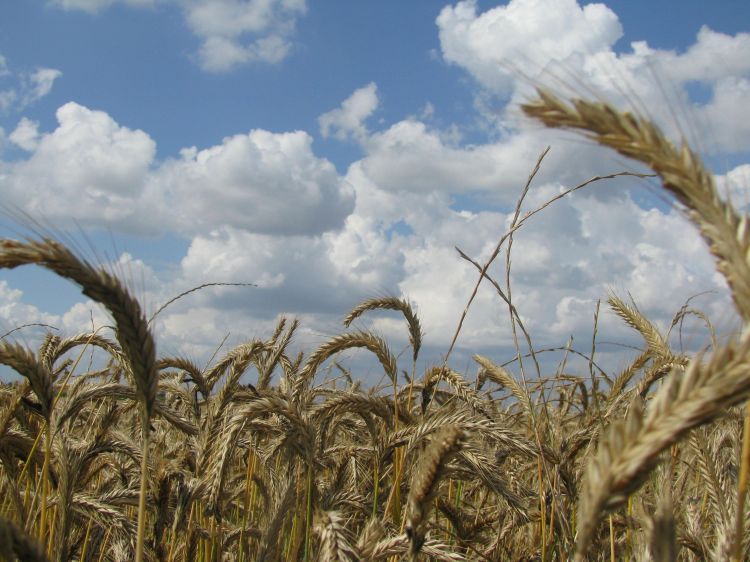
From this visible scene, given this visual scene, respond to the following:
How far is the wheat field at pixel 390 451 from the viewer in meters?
1.29

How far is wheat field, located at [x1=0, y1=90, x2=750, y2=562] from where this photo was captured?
1295 millimetres

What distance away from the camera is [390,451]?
354cm

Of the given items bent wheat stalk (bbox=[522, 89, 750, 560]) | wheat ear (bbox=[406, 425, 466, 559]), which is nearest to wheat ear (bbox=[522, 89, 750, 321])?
bent wheat stalk (bbox=[522, 89, 750, 560])

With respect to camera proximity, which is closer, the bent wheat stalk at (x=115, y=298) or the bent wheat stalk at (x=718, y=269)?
the bent wheat stalk at (x=718, y=269)

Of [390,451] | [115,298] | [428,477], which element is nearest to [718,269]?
[428,477]

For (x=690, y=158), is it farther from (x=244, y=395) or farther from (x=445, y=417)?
(x=244, y=395)

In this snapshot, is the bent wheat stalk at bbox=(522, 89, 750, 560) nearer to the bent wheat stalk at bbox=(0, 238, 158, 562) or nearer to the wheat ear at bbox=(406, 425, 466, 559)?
the wheat ear at bbox=(406, 425, 466, 559)

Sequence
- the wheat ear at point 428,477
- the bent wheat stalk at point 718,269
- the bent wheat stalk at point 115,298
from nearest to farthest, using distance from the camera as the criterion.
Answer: the bent wheat stalk at point 718,269 < the bent wheat stalk at point 115,298 < the wheat ear at point 428,477

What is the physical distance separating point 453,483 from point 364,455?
1.25m

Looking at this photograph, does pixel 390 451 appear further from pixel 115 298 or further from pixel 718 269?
pixel 718 269

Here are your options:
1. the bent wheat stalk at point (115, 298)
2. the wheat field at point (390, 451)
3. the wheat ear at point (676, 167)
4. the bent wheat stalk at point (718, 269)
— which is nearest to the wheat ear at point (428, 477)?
the wheat field at point (390, 451)

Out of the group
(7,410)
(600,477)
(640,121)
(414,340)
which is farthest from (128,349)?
(414,340)

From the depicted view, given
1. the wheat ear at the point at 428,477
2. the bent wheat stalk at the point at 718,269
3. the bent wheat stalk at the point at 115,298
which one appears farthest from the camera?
the wheat ear at the point at 428,477

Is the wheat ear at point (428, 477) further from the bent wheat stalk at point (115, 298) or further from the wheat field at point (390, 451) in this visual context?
the bent wheat stalk at point (115, 298)
